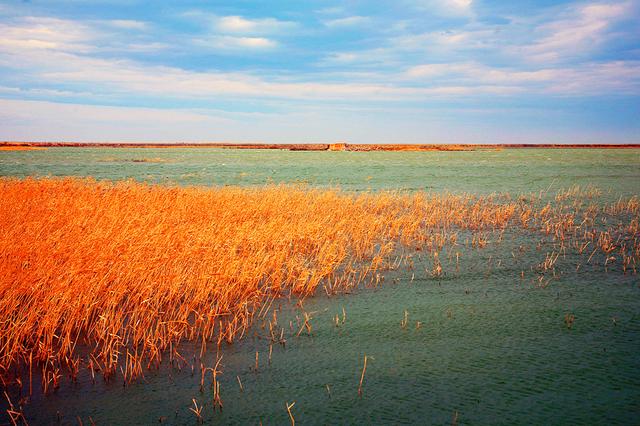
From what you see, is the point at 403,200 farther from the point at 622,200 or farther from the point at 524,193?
the point at 622,200

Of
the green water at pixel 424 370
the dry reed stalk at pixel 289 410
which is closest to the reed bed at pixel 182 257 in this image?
the green water at pixel 424 370

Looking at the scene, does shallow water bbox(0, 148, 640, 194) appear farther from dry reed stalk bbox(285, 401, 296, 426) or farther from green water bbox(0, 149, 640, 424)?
dry reed stalk bbox(285, 401, 296, 426)

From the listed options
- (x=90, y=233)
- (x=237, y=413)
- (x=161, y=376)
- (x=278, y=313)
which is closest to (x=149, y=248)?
(x=90, y=233)

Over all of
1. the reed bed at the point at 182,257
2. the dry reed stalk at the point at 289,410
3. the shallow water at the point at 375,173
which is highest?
the shallow water at the point at 375,173

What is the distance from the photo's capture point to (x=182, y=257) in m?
10.3

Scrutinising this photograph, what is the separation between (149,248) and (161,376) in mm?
4898

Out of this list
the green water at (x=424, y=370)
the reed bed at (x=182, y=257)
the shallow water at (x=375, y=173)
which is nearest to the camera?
the green water at (x=424, y=370)

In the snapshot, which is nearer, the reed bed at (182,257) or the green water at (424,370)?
the green water at (424,370)

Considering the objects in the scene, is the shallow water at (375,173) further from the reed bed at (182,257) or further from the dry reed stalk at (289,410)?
the dry reed stalk at (289,410)

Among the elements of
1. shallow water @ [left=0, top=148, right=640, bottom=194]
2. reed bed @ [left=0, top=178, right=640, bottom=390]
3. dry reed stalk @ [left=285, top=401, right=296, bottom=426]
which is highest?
shallow water @ [left=0, top=148, right=640, bottom=194]

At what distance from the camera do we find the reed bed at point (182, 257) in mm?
7160

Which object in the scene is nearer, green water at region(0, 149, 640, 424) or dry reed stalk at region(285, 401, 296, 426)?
dry reed stalk at region(285, 401, 296, 426)

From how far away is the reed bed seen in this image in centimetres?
716

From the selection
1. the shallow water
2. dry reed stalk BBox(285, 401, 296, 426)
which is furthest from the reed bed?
the shallow water
